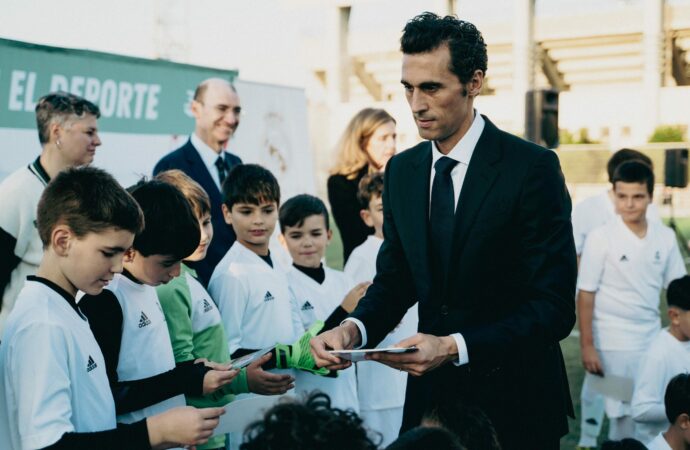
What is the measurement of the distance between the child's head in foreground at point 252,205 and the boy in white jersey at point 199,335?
1.83 feet

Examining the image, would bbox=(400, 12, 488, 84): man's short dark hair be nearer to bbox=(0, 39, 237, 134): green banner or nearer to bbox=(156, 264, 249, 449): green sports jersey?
bbox=(156, 264, 249, 449): green sports jersey

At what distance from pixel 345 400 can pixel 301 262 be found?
2.68 ft

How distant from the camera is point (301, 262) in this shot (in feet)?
15.1

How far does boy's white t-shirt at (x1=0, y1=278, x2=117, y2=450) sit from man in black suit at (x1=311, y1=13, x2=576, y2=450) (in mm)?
701

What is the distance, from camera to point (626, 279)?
5723mm

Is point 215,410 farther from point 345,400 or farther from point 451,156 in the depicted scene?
point 345,400

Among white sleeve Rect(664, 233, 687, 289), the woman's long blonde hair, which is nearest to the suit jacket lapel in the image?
the woman's long blonde hair

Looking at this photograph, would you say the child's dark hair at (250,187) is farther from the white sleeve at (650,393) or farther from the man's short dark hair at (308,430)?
the man's short dark hair at (308,430)

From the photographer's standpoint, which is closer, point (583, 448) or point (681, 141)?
point (583, 448)

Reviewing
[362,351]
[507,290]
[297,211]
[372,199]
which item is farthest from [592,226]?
[362,351]

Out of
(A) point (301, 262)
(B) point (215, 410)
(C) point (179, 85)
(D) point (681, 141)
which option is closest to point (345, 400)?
(A) point (301, 262)

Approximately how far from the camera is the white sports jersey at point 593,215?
255 inches

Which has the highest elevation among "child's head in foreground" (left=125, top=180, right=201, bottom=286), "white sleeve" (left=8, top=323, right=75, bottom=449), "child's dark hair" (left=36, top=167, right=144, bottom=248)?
"child's dark hair" (left=36, top=167, right=144, bottom=248)

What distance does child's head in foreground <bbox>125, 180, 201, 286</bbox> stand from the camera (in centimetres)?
300
